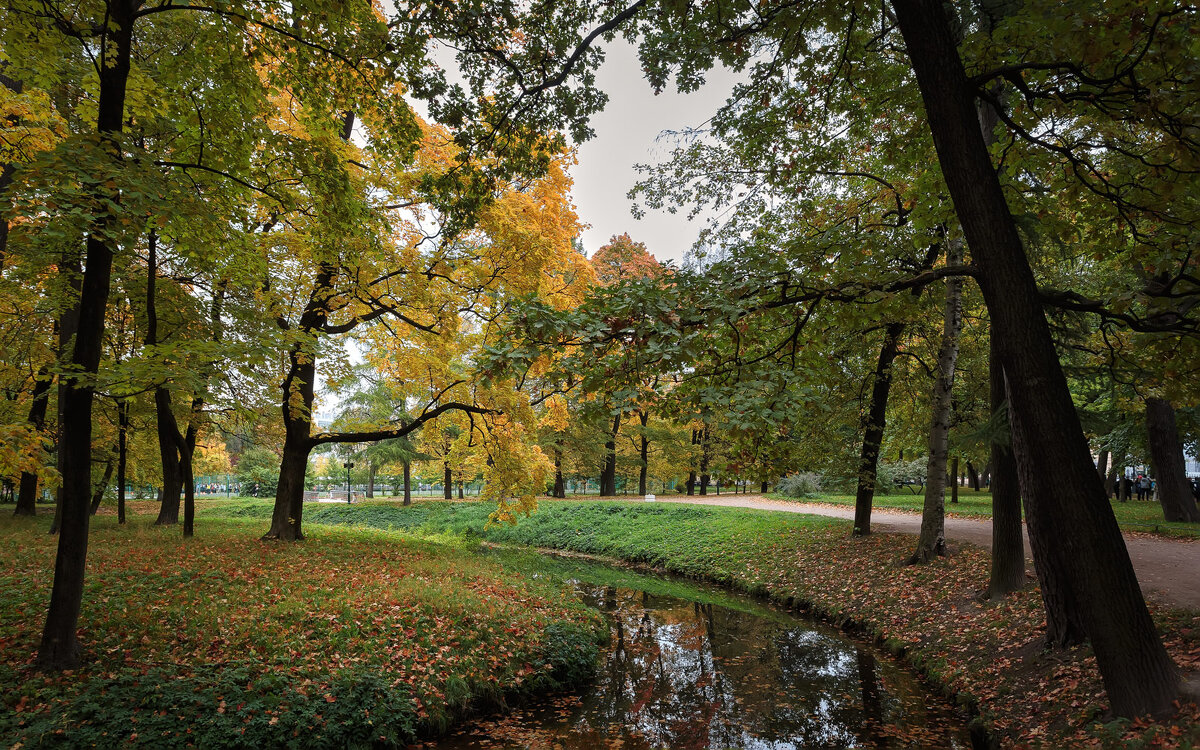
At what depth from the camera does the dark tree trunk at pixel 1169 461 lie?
14.9 m

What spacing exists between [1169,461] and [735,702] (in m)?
15.7

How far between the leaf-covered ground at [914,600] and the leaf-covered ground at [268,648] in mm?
4940

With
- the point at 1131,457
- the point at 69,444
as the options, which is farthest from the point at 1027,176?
the point at 1131,457

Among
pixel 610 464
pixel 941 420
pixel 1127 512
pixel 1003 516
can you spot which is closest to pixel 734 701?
pixel 1003 516

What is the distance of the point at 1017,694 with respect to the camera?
6031 mm

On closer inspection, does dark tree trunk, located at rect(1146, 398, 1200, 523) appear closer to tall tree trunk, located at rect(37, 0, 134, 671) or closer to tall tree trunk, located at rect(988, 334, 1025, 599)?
tall tree trunk, located at rect(988, 334, 1025, 599)

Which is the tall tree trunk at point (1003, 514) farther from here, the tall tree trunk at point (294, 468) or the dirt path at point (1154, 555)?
the tall tree trunk at point (294, 468)

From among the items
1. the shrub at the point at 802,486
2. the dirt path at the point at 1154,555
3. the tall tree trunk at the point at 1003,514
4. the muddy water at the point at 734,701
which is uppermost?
the tall tree trunk at the point at 1003,514

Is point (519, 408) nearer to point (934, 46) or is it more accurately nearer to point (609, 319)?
point (609, 319)

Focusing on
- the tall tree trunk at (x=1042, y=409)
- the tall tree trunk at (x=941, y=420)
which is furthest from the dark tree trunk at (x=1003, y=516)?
the tall tree trunk at (x=1042, y=409)

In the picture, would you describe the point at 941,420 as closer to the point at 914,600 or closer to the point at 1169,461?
the point at 914,600

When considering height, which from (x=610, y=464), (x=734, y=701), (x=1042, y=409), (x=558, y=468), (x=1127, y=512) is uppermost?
(x=1042, y=409)

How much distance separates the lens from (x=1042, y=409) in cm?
435

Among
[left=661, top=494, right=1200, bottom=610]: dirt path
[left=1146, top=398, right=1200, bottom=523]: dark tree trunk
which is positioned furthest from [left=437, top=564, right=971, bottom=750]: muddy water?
[left=1146, top=398, right=1200, bottom=523]: dark tree trunk
